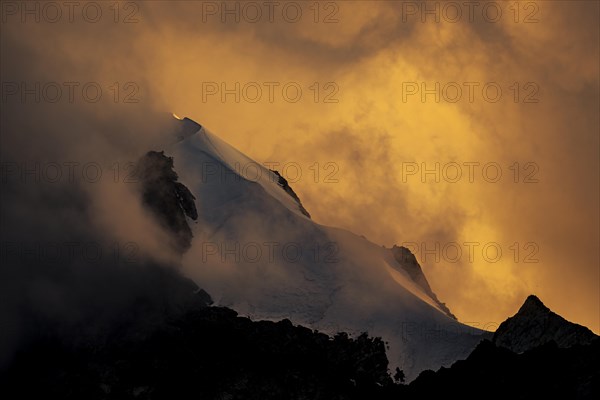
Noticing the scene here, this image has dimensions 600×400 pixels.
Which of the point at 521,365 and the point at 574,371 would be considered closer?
the point at 574,371

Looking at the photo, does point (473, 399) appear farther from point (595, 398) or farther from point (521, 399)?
point (595, 398)

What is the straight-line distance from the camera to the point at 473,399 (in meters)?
198

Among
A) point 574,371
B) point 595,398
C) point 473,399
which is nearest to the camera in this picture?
point 595,398

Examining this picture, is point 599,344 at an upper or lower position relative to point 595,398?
upper

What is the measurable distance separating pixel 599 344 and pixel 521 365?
53.3 ft

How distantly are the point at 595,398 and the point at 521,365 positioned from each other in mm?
35902

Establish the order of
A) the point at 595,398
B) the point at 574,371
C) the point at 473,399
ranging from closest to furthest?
the point at 595,398, the point at 574,371, the point at 473,399

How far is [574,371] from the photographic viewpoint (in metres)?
182

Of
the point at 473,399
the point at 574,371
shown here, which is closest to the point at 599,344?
the point at 574,371

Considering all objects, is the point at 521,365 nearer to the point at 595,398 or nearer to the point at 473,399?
the point at 473,399

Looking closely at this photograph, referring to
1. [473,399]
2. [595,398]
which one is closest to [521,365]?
[473,399]

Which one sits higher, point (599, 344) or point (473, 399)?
point (599, 344)

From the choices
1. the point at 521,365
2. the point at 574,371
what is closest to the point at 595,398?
the point at 574,371

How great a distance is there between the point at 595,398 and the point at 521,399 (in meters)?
22.6
